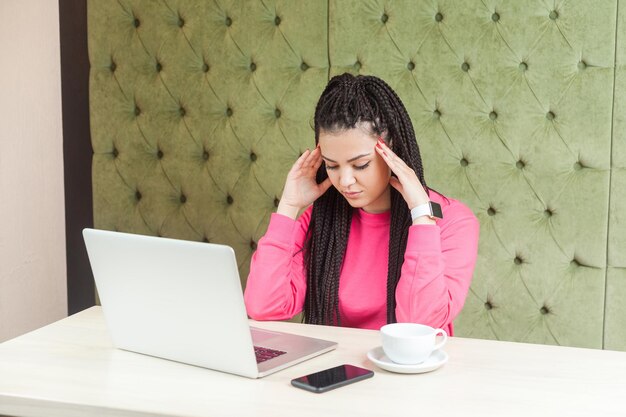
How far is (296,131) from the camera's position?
2.14m

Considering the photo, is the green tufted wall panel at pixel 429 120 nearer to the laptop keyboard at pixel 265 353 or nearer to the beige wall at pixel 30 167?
the beige wall at pixel 30 167

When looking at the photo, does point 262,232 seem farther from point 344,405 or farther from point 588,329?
point 344,405

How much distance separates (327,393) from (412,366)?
0.15 meters

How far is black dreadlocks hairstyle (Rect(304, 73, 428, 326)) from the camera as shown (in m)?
1.59

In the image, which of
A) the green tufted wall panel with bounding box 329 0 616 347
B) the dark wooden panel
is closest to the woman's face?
the green tufted wall panel with bounding box 329 0 616 347

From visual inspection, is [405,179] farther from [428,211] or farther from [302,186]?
[302,186]

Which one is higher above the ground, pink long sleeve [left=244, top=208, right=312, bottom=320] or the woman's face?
the woman's face

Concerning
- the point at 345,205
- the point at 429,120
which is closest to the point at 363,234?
the point at 345,205

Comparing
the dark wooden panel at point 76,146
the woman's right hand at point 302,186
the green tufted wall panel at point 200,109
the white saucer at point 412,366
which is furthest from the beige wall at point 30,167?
the white saucer at point 412,366

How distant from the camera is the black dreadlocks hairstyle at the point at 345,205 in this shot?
5.20 ft

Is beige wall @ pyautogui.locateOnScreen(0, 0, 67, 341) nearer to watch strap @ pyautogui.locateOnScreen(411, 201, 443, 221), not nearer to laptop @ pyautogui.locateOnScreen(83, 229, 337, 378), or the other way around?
laptop @ pyautogui.locateOnScreen(83, 229, 337, 378)

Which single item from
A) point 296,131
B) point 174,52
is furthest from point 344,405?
point 174,52

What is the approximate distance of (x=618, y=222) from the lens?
187cm

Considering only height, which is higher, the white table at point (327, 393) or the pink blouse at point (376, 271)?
the pink blouse at point (376, 271)
